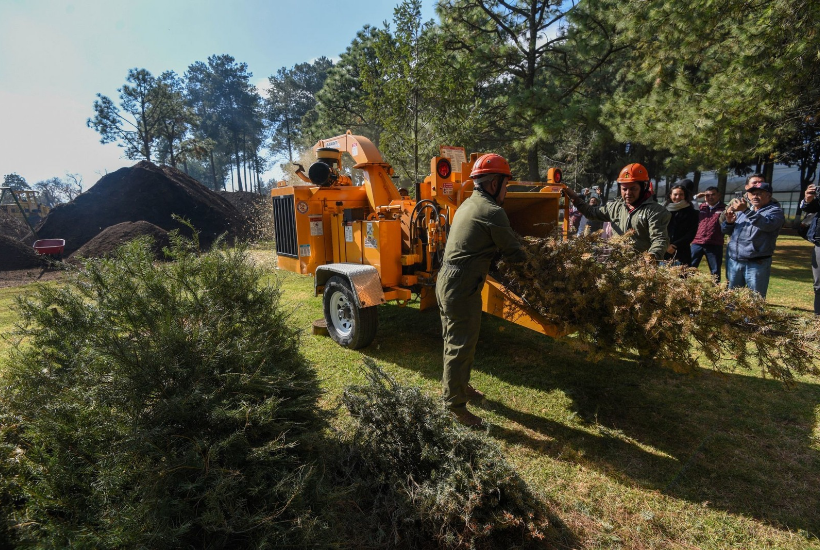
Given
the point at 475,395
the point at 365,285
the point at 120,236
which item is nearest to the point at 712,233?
the point at 475,395

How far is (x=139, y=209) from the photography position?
57.8 ft

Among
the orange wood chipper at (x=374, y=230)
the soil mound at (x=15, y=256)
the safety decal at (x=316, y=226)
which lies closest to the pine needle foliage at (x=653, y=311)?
the orange wood chipper at (x=374, y=230)

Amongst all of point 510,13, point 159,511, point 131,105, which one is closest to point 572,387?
point 159,511

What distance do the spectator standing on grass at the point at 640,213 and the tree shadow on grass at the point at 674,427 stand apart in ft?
4.12

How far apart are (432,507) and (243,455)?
3.10ft

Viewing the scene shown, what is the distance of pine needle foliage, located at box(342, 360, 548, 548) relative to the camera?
6.61ft

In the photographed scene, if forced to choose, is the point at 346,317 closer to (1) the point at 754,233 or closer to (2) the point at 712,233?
(1) the point at 754,233

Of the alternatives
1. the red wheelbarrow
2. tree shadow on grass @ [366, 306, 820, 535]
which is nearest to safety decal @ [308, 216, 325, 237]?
tree shadow on grass @ [366, 306, 820, 535]

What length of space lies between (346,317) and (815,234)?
5.61 meters

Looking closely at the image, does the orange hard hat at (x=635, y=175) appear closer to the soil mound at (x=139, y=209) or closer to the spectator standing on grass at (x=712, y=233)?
the spectator standing on grass at (x=712, y=233)

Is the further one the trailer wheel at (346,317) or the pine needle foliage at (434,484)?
A: the trailer wheel at (346,317)

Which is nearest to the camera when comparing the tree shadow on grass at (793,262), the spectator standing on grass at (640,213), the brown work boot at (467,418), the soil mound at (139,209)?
the brown work boot at (467,418)

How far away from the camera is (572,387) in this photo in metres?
4.03

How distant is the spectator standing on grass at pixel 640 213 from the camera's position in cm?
356
